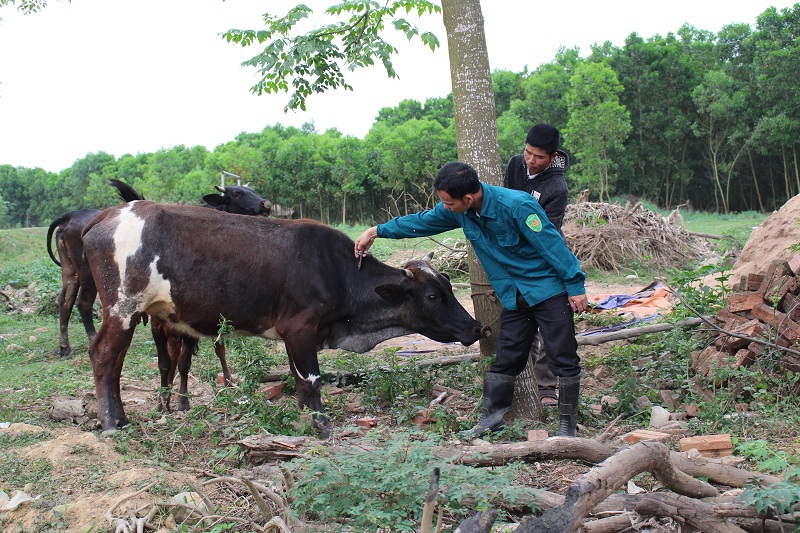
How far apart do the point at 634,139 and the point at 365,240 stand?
3878 cm

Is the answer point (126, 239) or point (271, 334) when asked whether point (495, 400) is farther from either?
point (126, 239)

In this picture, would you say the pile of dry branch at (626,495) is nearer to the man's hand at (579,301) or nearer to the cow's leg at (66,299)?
the man's hand at (579,301)

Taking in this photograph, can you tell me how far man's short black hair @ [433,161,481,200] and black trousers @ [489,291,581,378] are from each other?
2.76 feet

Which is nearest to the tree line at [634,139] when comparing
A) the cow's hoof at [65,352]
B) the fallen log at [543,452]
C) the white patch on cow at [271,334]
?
the cow's hoof at [65,352]

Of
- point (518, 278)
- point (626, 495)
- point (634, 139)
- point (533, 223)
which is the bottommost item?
point (626, 495)

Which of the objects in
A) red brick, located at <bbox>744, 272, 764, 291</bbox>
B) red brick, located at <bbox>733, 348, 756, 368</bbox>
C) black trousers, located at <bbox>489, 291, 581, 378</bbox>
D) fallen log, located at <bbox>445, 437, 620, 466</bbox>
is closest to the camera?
fallen log, located at <bbox>445, 437, 620, 466</bbox>

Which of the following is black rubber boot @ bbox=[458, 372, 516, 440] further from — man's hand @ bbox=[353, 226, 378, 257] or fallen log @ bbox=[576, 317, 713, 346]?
fallen log @ bbox=[576, 317, 713, 346]

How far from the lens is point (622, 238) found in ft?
47.6

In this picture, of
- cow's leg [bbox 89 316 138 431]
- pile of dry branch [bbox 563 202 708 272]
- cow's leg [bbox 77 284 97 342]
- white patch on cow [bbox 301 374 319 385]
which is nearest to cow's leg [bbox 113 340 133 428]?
cow's leg [bbox 89 316 138 431]

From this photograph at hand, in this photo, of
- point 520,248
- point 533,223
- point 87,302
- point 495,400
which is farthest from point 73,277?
point 533,223

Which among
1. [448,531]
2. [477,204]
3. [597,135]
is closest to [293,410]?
[477,204]

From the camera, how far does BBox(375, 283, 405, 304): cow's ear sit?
19.7ft

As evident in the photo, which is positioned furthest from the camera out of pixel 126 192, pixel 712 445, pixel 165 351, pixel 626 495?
pixel 126 192

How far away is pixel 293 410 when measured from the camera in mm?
5234
